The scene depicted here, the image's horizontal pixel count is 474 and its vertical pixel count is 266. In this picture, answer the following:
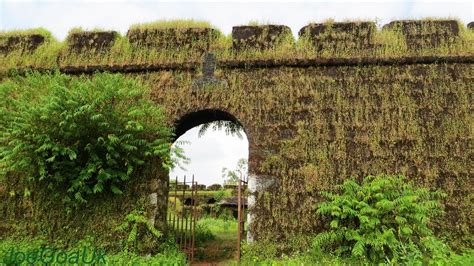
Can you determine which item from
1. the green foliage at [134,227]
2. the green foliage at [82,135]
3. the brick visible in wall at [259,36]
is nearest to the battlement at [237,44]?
the brick visible in wall at [259,36]

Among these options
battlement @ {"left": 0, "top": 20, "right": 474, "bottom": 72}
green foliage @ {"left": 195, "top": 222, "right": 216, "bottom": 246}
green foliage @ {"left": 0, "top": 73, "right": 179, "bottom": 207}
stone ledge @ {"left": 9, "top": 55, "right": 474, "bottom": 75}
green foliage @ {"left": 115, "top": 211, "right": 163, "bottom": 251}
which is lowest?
green foliage @ {"left": 195, "top": 222, "right": 216, "bottom": 246}

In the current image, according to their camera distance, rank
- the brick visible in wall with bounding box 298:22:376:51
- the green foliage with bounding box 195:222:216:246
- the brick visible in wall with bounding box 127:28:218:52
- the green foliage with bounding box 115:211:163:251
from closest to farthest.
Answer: the green foliage with bounding box 115:211:163:251 < the brick visible in wall with bounding box 298:22:376:51 < the brick visible in wall with bounding box 127:28:218:52 < the green foliage with bounding box 195:222:216:246

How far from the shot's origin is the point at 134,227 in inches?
284

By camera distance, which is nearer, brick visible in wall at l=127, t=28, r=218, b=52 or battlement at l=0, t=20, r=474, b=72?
battlement at l=0, t=20, r=474, b=72

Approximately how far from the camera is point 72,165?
743 centimetres

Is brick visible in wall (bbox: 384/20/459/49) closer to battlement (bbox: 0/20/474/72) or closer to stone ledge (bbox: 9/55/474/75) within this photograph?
battlement (bbox: 0/20/474/72)

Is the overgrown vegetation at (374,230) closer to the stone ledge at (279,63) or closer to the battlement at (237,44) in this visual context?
the stone ledge at (279,63)

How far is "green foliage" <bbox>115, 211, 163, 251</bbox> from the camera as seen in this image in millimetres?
7150

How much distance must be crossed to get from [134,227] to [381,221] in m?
4.09

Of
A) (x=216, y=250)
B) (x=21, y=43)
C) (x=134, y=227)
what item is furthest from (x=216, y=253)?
(x=21, y=43)

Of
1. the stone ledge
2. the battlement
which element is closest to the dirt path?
the stone ledge

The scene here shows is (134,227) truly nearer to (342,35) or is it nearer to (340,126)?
(340,126)

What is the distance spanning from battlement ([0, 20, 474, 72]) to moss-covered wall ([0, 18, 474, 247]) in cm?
4

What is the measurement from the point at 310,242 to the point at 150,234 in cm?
279
